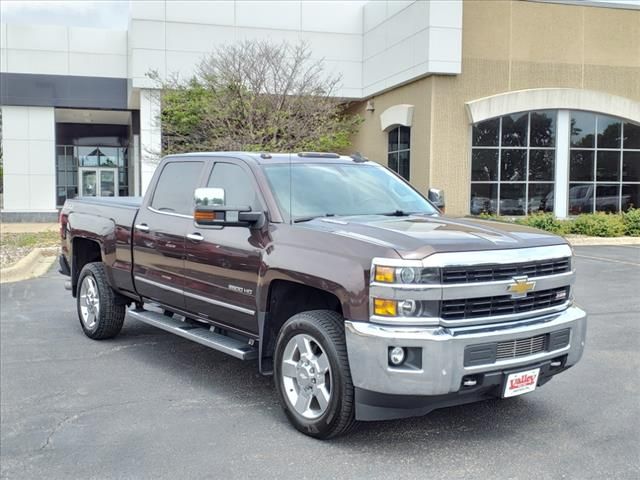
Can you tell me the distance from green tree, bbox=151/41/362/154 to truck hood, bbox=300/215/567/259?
14712 mm

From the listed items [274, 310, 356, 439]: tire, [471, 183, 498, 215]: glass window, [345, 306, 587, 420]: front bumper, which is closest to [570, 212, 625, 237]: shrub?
[471, 183, 498, 215]: glass window

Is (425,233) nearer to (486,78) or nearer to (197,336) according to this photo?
(197,336)

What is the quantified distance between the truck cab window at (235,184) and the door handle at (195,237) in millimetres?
360

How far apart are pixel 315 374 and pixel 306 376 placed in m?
0.08

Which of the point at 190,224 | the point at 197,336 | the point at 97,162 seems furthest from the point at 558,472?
the point at 97,162

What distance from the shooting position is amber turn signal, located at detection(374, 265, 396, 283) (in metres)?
4.17

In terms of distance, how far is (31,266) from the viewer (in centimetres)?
1343

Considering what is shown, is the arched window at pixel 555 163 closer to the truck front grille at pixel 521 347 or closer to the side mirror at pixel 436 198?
the side mirror at pixel 436 198

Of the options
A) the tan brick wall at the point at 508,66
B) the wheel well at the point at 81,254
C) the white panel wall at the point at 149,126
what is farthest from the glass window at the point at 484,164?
the wheel well at the point at 81,254

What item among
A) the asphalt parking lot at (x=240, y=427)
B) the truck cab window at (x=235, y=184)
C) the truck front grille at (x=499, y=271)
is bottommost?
the asphalt parking lot at (x=240, y=427)

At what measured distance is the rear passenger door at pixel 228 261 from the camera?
17.3 ft

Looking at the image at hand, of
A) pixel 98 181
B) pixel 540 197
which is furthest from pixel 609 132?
pixel 98 181

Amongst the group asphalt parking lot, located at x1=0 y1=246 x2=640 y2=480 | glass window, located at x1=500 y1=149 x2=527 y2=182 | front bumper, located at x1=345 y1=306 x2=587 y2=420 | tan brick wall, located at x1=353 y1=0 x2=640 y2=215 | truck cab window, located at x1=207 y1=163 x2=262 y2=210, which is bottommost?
asphalt parking lot, located at x1=0 y1=246 x2=640 y2=480

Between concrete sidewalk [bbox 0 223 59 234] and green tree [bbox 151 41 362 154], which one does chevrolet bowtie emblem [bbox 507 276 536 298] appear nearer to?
green tree [bbox 151 41 362 154]
